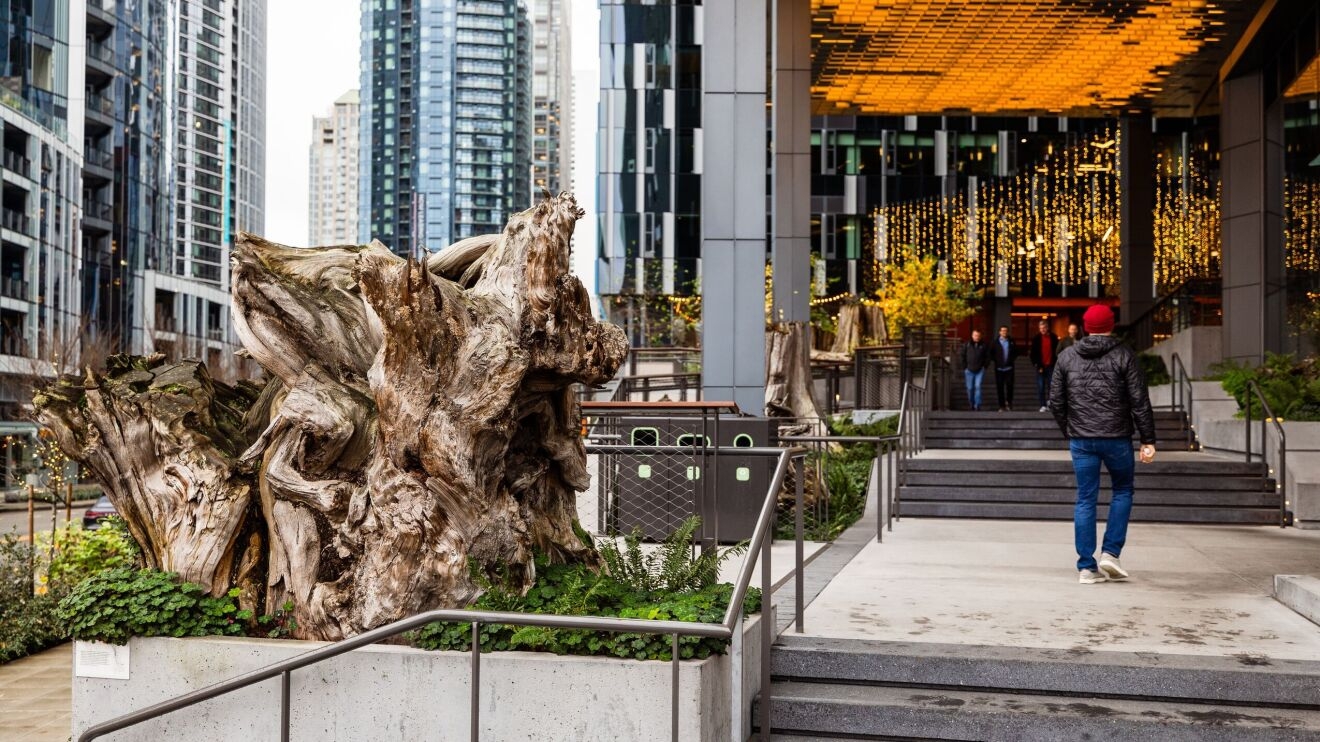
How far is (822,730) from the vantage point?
6258mm

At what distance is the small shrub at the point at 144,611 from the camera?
6492 millimetres

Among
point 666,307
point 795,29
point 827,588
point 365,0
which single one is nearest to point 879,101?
point 795,29

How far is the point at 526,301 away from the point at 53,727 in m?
4.79

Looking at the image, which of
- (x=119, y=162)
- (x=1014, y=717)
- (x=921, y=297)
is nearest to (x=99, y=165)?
(x=119, y=162)

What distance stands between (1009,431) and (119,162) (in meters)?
56.7

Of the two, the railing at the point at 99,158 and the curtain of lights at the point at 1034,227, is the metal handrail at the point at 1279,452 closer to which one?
the curtain of lights at the point at 1034,227

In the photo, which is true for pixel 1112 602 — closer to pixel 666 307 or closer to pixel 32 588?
pixel 32 588

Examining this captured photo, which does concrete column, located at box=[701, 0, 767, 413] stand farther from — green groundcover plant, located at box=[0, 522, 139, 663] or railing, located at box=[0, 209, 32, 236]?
railing, located at box=[0, 209, 32, 236]

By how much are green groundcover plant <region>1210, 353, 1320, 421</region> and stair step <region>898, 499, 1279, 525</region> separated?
1.53 meters

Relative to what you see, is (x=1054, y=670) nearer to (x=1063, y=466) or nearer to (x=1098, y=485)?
(x=1098, y=485)

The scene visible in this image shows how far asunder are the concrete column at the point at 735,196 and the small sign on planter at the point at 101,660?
11.5 metres

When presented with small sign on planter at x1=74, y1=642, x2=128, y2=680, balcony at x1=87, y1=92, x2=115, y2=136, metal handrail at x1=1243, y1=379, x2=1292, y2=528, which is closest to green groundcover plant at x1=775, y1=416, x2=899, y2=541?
metal handrail at x1=1243, y1=379, x2=1292, y2=528

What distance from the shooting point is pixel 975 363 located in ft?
75.8

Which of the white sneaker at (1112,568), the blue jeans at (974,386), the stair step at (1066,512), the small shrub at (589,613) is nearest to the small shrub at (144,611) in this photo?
the small shrub at (589,613)
